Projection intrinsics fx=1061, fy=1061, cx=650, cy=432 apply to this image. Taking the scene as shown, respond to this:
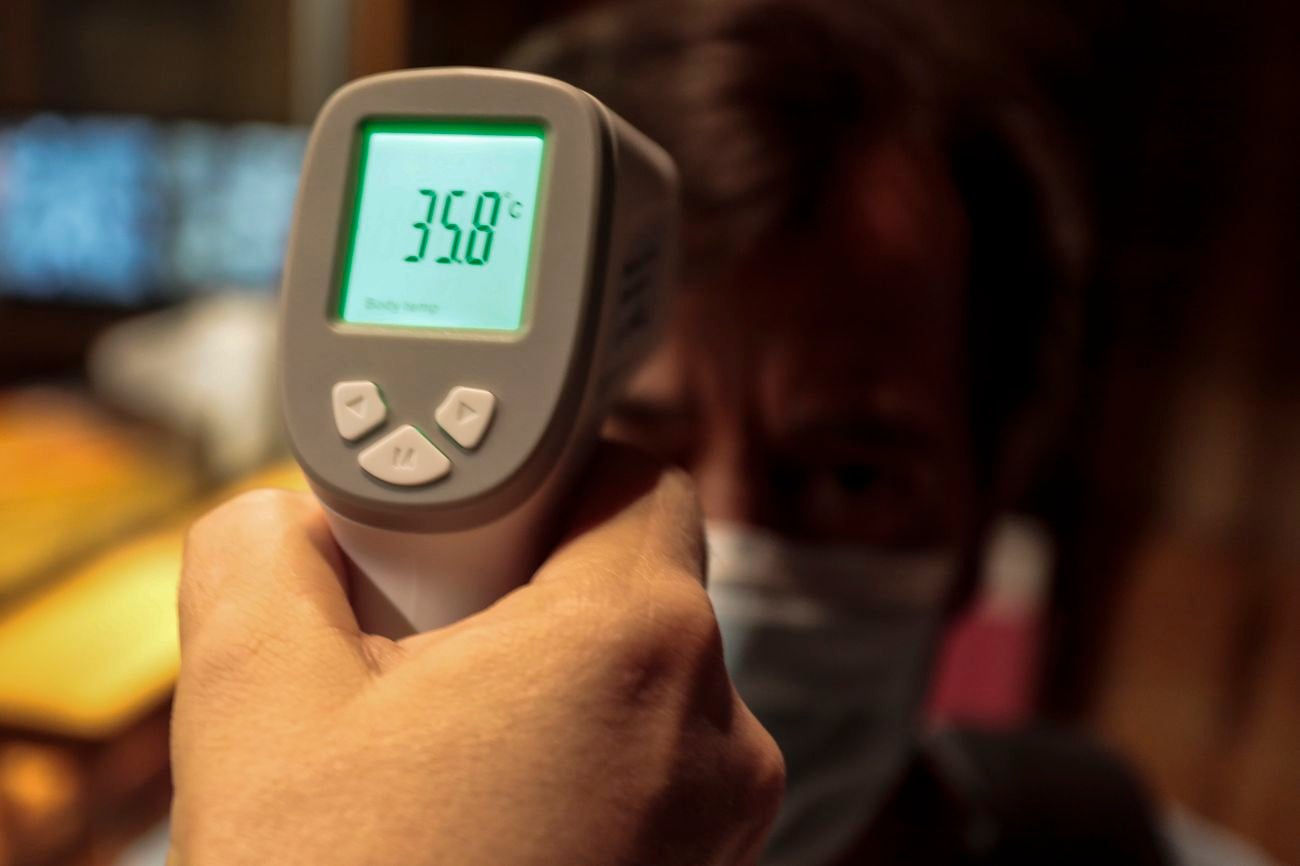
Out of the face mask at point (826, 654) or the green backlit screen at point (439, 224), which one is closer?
the green backlit screen at point (439, 224)

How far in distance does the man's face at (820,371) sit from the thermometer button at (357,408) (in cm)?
44

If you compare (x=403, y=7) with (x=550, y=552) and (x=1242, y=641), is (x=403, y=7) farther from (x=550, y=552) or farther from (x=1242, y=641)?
(x=1242, y=641)

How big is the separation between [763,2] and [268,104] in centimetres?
77

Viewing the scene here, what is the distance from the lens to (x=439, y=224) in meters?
0.33

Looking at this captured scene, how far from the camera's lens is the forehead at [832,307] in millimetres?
818

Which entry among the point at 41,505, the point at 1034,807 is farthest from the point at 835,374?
the point at 41,505

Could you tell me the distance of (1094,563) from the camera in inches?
78.7

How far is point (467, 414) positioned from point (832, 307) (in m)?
0.55

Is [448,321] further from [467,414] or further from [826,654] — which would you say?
[826,654]

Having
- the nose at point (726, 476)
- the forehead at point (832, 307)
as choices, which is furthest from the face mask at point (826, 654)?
the forehead at point (832, 307)

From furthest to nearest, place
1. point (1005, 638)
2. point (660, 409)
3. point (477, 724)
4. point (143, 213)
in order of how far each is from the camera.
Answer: point (1005, 638) < point (143, 213) < point (660, 409) < point (477, 724)

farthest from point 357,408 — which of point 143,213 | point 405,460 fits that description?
point 143,213

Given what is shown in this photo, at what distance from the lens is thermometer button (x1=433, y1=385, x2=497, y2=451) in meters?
0.32

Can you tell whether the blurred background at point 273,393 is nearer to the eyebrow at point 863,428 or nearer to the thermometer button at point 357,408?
the thermometer button at point 357,408
